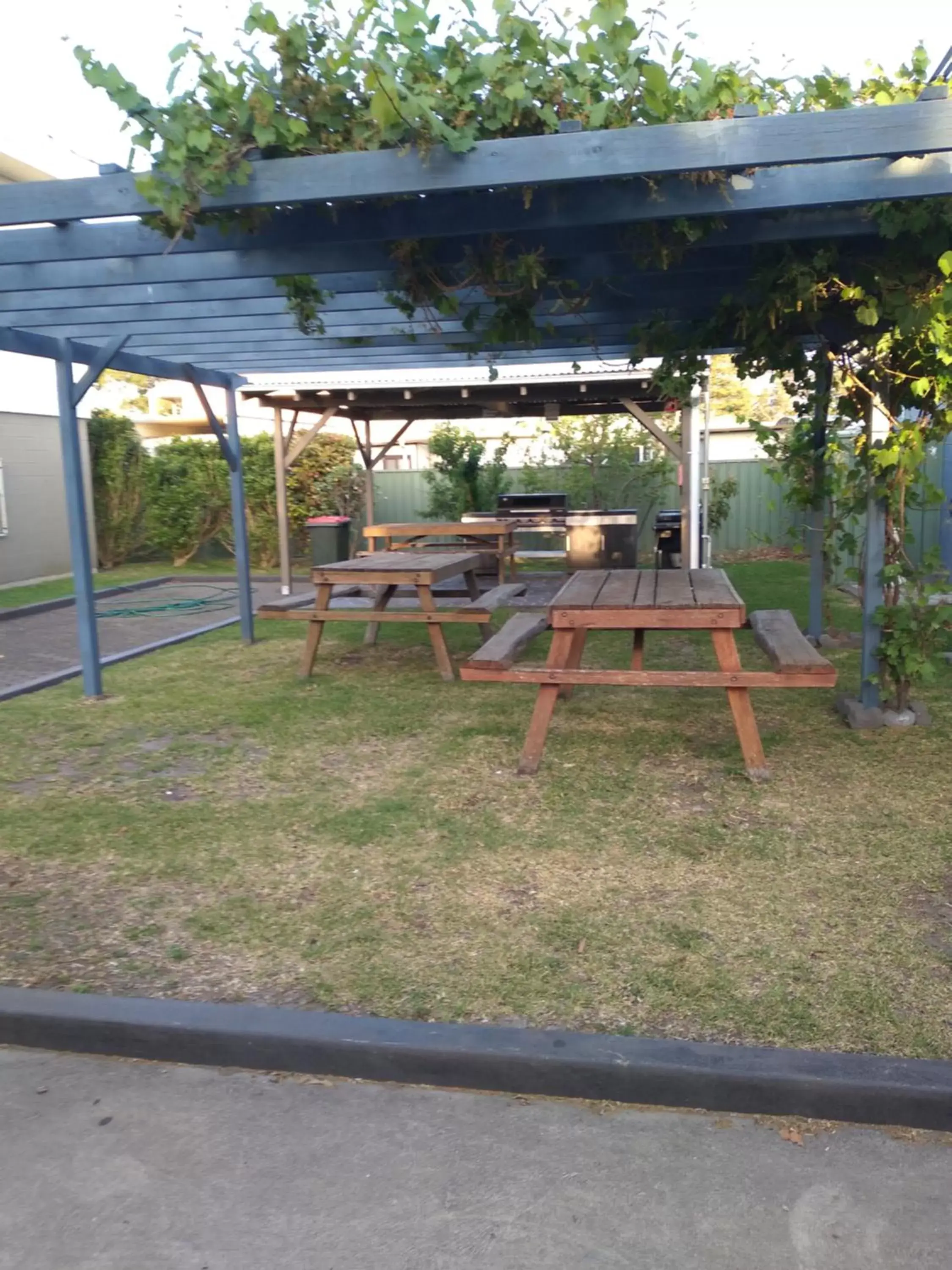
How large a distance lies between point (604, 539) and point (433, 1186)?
38.8ft

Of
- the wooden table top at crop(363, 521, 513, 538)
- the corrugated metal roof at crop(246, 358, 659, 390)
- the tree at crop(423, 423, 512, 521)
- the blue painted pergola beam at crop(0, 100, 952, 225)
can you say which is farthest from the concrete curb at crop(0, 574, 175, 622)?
the blue painted pergola beam at crop(0, 100, 952, 225)

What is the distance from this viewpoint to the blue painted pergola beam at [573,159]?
125 inches

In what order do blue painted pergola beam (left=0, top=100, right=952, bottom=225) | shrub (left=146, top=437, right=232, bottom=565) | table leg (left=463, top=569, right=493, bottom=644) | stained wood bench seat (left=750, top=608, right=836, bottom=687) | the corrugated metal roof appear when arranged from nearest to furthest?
1. blue painted pergola beam (left=0, top=100, right=952, bottom=225)
2. stained wood bench seat (left=750, top=608, right=836, bottom=687)
3. table leg (left=463, top=569, right=493, bottom=644)
4. the corrugated metal roof
5. shrub (left=146, top=437, right=232, bottom=565)

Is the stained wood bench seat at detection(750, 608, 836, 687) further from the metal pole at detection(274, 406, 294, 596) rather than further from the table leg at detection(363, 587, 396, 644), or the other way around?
the metal pole at detection(274, 406, 294, 596)

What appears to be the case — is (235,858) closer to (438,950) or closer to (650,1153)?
(438,950)

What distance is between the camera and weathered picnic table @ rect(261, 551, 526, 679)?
275 inches

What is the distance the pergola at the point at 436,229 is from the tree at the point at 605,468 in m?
8.88

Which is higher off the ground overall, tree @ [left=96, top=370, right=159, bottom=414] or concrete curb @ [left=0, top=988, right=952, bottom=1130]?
tree @ [left=96, top=370, right=159, bottom=414]

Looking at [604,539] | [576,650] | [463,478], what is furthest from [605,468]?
[576,650]

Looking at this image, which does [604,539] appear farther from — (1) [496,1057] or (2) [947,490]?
(1) [496,1057]

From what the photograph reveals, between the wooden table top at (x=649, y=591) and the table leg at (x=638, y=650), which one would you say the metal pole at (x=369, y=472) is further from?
the table leg at (x=638, y=650)

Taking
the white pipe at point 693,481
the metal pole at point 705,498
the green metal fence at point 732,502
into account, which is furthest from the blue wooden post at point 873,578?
the green metal fence at point 732,502

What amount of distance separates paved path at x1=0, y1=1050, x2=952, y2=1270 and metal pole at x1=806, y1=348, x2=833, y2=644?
452 cm

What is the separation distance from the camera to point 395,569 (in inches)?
282
